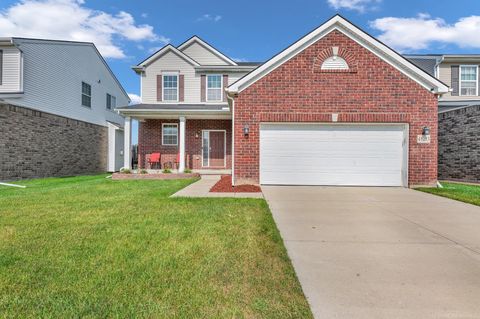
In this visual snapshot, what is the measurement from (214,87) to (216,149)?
3769mm

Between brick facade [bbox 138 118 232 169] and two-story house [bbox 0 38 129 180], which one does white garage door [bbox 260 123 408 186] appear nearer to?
brick facade [bbox 138 118 232 169]

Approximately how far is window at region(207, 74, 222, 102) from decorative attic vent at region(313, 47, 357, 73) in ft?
24.1

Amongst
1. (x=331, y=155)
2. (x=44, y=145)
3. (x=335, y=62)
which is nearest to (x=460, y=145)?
(x=331, y=155)

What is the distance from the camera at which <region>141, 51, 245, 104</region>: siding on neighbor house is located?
1557 centimetres

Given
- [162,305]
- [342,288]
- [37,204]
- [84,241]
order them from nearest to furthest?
[162,305]
[342,288]
[84,241]
[37,204]

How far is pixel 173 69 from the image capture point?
51.2ft

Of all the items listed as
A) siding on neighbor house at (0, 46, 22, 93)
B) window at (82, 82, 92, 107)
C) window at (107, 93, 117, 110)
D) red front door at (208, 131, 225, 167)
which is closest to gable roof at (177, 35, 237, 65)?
red front door at (208, 131, 225, 167)

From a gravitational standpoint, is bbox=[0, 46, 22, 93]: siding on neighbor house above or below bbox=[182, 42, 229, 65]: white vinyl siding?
below

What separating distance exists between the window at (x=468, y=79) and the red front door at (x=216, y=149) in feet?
47.4

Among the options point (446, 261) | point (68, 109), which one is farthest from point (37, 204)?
point (68, 109)

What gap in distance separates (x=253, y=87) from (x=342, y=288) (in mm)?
7780

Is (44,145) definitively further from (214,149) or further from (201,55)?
(201,55)

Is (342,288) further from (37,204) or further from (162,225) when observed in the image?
(37,204)

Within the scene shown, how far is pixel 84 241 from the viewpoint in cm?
374
